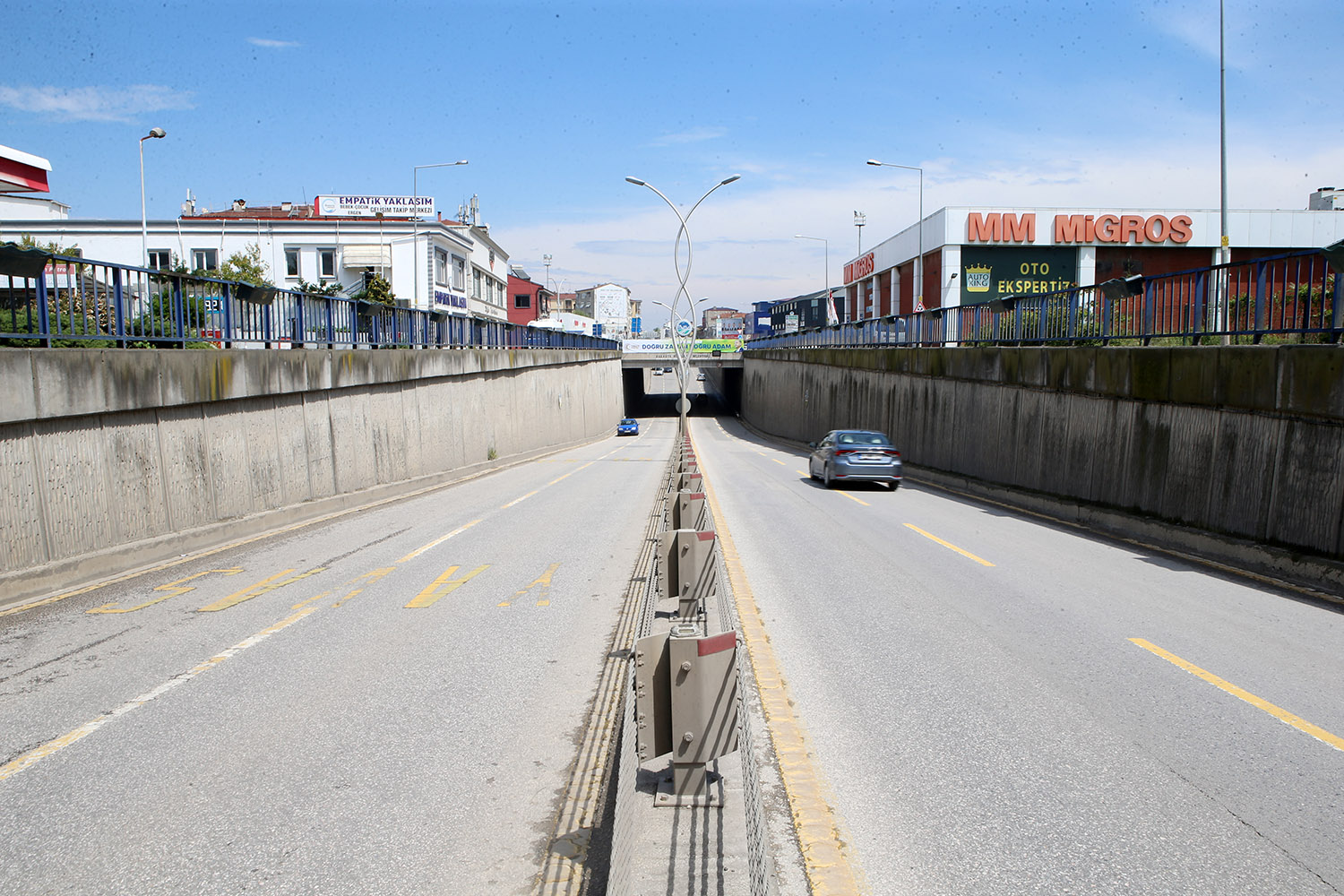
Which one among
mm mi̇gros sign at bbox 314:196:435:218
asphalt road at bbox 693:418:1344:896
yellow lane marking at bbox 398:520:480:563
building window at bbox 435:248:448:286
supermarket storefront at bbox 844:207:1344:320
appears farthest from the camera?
mm mi̇gros sign at bbox 314:196:435:218

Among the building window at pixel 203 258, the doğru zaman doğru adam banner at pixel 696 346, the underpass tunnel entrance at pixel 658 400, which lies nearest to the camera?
the building window at pixel 203 258

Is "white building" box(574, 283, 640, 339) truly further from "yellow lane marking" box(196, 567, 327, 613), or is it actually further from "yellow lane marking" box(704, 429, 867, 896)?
"yellow lane marking" box(704, 429, 867, 896)

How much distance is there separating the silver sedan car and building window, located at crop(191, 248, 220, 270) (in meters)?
44.9

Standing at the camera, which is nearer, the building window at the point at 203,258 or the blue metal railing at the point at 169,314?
the blue metal railing at the point at 169,314

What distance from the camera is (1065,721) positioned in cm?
589

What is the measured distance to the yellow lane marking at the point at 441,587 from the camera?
381 inches

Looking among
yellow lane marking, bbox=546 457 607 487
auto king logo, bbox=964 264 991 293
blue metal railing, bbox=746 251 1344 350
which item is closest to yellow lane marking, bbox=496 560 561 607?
blue metal railing, bbox=746 251 1344 350

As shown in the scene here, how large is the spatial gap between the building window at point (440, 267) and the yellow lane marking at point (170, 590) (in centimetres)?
4694

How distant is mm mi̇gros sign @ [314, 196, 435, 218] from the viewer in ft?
196

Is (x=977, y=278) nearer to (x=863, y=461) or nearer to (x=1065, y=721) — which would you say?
(x=863, y=461)

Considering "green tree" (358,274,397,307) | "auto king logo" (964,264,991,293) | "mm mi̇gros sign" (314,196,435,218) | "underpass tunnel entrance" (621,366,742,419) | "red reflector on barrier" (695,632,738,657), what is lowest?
"underpass tunnel entrance" (621,366,742,419)

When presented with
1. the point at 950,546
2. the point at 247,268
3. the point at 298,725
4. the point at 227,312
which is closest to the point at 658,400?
the point at 247,268

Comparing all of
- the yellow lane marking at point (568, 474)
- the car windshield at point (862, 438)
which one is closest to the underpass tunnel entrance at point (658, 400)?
the yellow lane marking at point (568, 474)

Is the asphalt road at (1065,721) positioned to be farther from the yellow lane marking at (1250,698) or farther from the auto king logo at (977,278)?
the auto king logo at (977,278)
